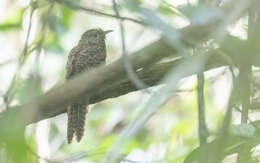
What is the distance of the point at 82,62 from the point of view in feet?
13.9

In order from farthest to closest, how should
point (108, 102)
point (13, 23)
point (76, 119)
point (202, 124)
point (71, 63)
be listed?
point (108, 102)
point (71, 63)
point (76, 119)
point (13, 23)
point (202, 124)

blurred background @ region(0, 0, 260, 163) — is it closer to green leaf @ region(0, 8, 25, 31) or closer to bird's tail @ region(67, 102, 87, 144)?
green leaf @ region(0, 8, 25, 31)

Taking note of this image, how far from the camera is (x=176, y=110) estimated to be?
5.27 meters

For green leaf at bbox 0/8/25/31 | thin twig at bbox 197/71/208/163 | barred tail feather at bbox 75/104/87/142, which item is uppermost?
green leaf at bbox 0/8/25/31

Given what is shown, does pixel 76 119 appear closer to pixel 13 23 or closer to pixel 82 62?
pixel 82 62

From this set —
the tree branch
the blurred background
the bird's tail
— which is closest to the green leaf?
the blurred background

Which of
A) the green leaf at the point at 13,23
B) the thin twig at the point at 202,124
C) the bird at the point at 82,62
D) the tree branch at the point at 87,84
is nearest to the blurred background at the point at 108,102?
the green leaf at the point at 13,23

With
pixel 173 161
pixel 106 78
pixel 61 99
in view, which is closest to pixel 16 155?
pixel 61 99

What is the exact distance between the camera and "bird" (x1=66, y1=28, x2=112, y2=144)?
3807 mm

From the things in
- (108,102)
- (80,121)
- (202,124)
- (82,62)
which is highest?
(82,62)

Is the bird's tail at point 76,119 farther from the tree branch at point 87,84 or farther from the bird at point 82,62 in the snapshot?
the tree branch at point 87,84

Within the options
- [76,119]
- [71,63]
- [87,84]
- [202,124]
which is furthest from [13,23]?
[202,124]

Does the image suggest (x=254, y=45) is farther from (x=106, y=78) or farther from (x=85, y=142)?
(x=85, y=142)

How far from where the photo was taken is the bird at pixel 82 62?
3.81 m
